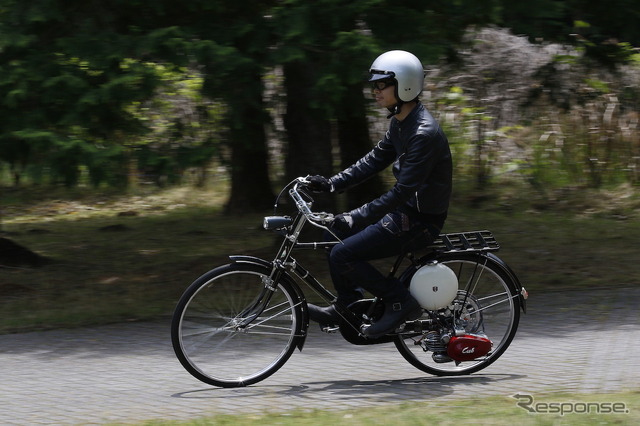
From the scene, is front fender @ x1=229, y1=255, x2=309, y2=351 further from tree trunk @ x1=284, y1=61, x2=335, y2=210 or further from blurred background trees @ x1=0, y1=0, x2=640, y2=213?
tree trunk @ x1=284, y1=61, x2=335, y2=210

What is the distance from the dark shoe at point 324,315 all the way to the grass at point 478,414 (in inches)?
31.8

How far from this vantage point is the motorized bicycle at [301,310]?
633 centimetres

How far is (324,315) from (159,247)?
20.0 ft

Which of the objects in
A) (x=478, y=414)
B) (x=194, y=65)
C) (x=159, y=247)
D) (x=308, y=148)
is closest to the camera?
(x=478, y=414)

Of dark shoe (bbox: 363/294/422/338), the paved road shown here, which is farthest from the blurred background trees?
dark shoe (bbox: 363/294/422/338)

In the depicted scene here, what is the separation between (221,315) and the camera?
6406 millimetres

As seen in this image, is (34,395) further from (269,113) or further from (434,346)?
(269,113)

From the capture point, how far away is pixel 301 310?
647 centimetres

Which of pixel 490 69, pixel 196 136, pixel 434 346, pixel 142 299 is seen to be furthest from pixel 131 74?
pixel 490 69

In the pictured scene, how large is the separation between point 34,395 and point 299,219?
1915mm

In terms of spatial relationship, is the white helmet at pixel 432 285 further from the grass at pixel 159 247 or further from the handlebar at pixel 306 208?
the grass at pixel 159 247

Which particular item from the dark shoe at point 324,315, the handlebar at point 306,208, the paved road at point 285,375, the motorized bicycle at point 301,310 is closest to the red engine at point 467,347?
the motorized bicycle at point 301,310

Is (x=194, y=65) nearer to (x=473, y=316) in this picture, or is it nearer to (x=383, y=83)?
(x=383, y=83)

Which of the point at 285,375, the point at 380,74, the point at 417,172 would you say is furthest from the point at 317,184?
the point at 285,375
